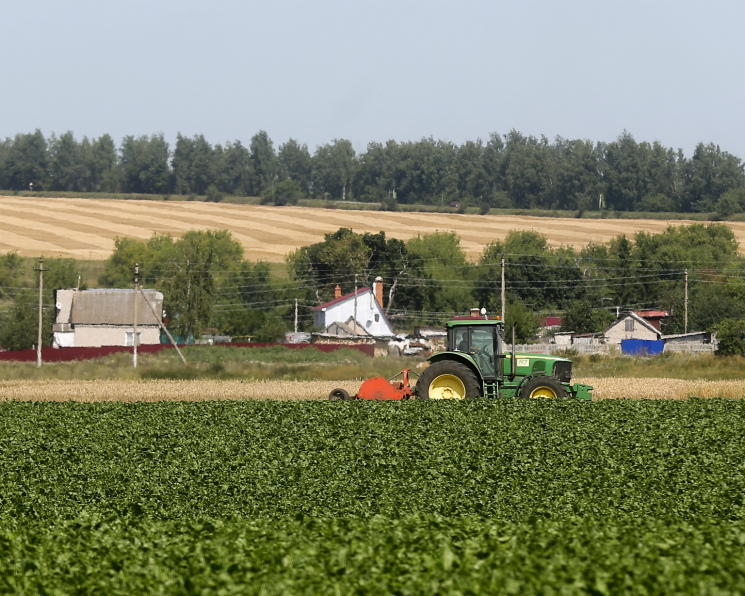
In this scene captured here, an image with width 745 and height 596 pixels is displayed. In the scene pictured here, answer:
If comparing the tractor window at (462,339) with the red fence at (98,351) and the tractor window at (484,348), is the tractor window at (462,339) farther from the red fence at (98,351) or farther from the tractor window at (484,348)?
the red fence at (98,351)

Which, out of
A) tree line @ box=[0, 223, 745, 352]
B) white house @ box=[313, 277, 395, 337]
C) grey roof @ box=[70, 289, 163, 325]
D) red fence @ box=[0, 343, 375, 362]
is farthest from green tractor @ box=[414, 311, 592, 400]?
tree line @ box=[0, 223, 745, 352]

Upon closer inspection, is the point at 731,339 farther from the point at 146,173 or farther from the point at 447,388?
the point at 146,173

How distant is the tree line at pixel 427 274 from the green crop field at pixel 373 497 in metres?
63.1

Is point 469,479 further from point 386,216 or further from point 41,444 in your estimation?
point 386,216

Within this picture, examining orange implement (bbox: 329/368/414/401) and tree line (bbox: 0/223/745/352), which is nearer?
orange implement (bbox: 329/368/414/401)

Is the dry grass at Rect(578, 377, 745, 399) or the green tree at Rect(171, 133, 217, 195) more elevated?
the green tree at Rect(171, 133, 217, 195)

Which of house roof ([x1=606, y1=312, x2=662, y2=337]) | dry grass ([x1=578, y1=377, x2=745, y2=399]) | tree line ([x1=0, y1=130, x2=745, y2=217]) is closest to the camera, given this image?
dry grass ([x1=578, y1=377, x2=745, y2=399])

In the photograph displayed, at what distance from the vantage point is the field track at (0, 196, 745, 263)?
4190 inches

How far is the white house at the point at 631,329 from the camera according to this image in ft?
241

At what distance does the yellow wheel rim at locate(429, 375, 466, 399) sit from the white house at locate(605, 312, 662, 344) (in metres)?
51.6

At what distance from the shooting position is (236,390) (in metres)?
34.0

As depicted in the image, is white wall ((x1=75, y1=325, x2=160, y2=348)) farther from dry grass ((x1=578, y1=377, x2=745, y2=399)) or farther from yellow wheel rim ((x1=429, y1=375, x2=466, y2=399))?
yellow wheel rim ((x1=429, y1=375, x2=466, y2=399))

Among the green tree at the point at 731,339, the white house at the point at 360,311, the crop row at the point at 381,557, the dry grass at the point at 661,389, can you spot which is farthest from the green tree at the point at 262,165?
the crop row at the point at 381,557

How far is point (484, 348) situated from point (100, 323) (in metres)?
55.9
